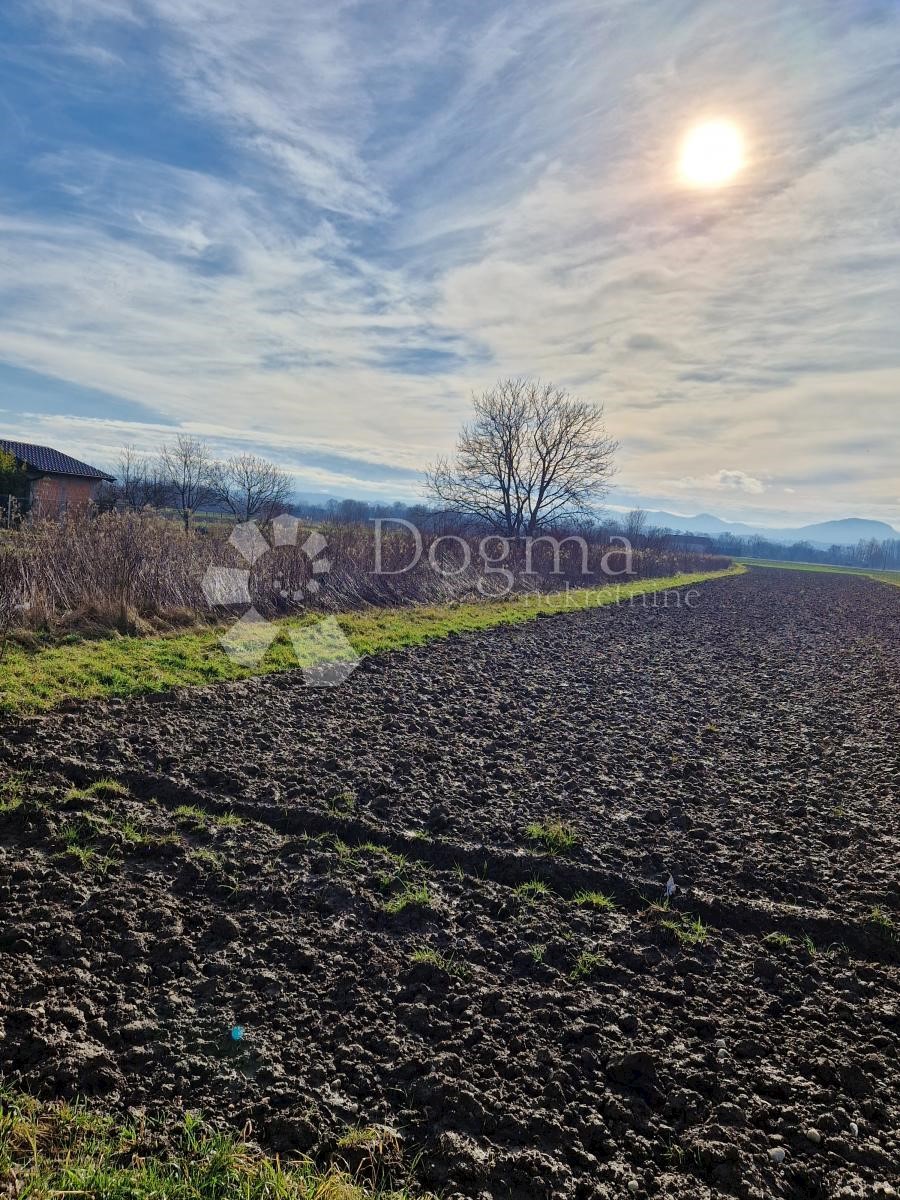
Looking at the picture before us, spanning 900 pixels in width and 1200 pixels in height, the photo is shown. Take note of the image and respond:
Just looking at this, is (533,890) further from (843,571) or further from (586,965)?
(843,571)

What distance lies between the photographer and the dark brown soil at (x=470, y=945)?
2.86 m

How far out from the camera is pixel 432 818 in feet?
18.4

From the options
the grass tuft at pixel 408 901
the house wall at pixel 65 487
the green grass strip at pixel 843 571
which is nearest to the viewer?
the grass tuft at pixel 408 901

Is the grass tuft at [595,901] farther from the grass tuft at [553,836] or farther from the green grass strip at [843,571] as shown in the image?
the green grass strip at [843,571]

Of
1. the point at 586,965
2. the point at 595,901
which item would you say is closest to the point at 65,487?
the point at 595,901

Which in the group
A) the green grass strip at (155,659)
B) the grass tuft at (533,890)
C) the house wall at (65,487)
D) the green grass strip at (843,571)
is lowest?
the grass tuft at (533,890)

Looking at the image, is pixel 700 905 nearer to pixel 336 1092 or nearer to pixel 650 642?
pixel 336 1092

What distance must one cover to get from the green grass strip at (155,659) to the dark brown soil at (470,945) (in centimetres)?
66

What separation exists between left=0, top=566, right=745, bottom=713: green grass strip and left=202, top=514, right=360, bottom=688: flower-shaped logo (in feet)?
0.44

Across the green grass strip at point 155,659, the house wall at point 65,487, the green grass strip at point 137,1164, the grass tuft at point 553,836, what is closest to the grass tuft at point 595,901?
the grass tuft at point 553,836

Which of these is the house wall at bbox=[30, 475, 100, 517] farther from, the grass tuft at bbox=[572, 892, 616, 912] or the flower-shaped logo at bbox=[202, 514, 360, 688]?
the grass tuft at bbox=[572, 892, 616, 912]

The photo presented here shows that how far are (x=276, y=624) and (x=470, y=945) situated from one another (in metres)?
10.2

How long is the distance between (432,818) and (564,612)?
48.7ft

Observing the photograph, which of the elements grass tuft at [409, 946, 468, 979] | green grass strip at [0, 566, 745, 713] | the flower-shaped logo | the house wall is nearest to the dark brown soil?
grass tuft at [409, 946, 468, 979]
